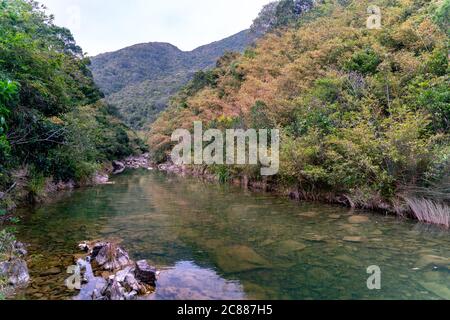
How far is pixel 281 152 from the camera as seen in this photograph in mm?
15430

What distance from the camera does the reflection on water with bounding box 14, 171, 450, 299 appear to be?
18.9 feet

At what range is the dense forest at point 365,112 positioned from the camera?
35.3 ft

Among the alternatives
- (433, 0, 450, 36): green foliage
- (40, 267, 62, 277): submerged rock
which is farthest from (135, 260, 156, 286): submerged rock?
(433, 0, 450, 36): green foliage

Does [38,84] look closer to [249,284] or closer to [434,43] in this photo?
[249,284]

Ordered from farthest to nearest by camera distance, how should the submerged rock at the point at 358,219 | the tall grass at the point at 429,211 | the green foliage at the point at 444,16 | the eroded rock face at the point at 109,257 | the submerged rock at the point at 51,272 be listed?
the green foliage at the point at 444,16 < the submerged rock at the point at 358,219 < the tall grass at the point at 429,211 < the eroded rock face at the point at 109,257 < the submerged rock at the point at 51,272

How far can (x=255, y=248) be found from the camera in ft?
26.5

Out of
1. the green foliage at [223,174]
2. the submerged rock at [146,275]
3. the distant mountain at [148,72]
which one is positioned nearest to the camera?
the submerged rock at [146,275]

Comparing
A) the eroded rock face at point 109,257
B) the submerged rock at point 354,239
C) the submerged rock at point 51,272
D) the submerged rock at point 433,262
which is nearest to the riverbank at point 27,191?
the submerged rock at point 51,272

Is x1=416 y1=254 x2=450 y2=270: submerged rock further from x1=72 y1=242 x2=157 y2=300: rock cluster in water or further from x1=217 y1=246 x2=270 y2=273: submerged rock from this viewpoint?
x1=72 y1=242 x2=157 y2=300: rock cluster in water

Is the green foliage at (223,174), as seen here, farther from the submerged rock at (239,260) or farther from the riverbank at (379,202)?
the submerged rock at (239,260)

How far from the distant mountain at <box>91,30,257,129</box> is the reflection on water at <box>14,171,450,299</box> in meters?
69.0

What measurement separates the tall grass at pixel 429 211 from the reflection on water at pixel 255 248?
1.69ft

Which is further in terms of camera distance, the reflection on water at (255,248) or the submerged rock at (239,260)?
the submerged rock at (239,260)

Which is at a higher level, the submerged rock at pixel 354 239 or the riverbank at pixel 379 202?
the riverbank at pixel 379 202
